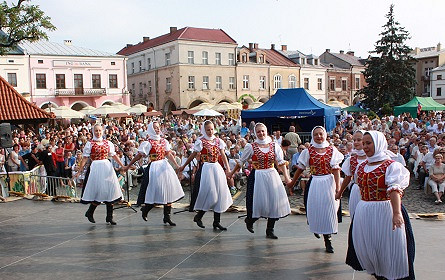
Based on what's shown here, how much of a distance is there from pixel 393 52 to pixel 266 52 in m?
20.2

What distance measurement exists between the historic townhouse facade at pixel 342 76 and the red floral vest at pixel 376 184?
2273 inches

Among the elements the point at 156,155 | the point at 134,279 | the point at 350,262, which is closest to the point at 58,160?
the point at 156,155

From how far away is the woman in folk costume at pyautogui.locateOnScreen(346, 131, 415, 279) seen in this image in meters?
4.45

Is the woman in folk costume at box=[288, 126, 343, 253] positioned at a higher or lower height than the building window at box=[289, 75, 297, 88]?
A: lower

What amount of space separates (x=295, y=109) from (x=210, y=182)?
13.0 metres

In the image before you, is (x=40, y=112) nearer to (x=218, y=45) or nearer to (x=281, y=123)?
(x=281, y=123)

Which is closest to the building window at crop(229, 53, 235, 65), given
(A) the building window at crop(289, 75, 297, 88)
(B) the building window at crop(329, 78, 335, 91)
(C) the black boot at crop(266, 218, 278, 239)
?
(A) the building window at crop(289, 75, 297, 88)

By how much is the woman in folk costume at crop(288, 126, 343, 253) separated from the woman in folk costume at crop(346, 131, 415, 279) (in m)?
1.46

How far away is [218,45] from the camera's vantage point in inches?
2010

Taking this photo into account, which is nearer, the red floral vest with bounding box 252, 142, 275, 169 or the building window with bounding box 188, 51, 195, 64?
the red floral vest with bounding box 252, 142, 275, 169

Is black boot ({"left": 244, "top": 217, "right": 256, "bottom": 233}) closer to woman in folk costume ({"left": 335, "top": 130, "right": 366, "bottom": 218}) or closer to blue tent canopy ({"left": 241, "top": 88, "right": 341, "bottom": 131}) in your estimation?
woman in folk costume ({"left": 335, "top": 130, "right": 366, "bottom": 218})

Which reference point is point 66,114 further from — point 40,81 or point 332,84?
point 332,84

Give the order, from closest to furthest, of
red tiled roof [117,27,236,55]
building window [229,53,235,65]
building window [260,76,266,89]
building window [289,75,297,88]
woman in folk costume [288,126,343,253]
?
woman in folk costume [288,126,343,253] → red tiled roof [117,27,236,55] → building window [229,53,235,65] → building window [260,76,266,89] → building window [289,75,297,88]

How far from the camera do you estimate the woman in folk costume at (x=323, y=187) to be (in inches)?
250
